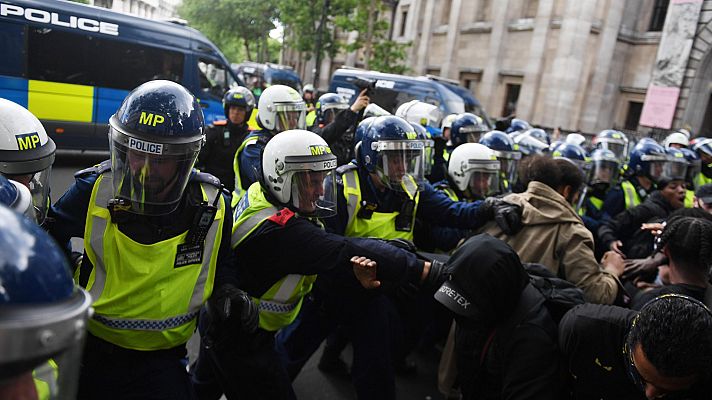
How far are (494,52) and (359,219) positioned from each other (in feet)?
62.2

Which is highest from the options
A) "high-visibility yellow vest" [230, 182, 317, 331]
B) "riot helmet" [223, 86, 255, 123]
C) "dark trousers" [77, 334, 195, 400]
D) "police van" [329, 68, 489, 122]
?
"police van" [329, 68, 489, 122]

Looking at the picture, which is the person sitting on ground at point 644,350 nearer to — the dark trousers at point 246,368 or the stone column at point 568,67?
the dark trousers at point 246,368

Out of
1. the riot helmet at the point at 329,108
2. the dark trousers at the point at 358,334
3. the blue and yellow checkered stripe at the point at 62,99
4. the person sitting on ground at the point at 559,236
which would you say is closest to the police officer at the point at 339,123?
the riot helmet at the point at 329,108

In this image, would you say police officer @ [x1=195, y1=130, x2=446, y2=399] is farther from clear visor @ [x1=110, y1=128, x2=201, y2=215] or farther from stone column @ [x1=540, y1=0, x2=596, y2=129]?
stone column @ [x1=540, y1=0, x2=596, y2=129]

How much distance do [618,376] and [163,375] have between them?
5.66 feet

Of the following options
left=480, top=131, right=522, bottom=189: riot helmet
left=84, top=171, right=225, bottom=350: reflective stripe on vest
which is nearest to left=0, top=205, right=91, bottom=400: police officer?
→ left=84, top=171, right=225, bottom=350: reflective stripe on vest

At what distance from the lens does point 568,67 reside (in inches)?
687

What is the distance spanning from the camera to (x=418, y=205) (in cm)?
358

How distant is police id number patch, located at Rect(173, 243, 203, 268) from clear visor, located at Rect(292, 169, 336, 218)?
610 mm

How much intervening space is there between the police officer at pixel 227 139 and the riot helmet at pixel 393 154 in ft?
8.23

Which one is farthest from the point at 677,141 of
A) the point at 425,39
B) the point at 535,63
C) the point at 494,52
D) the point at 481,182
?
the point at 425,39

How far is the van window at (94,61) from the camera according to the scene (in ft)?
27.1

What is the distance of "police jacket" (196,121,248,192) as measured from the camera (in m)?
5.40

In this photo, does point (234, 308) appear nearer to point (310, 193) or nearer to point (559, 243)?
point (310, 193)
